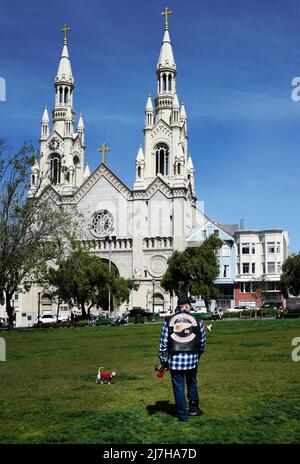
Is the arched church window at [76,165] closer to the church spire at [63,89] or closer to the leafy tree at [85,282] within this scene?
the church spire at [63,89]

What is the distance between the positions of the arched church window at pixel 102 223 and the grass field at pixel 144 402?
241ft

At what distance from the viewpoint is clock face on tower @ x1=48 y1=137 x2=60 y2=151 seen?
97.0 meters

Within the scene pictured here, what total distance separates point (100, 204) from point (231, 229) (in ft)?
72.4

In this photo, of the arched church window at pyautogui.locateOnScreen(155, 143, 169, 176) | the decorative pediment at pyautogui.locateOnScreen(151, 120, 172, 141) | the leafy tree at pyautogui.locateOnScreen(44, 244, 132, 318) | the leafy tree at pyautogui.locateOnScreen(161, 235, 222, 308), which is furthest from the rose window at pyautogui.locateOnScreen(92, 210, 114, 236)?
the leafy tree at pyautogui.locateOnScreen(161, 235, 222, 308)

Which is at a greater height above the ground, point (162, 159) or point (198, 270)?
point (162, 159)

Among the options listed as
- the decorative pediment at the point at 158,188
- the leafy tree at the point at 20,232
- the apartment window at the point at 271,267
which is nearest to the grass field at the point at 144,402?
the leafy tree at the point at 20,232

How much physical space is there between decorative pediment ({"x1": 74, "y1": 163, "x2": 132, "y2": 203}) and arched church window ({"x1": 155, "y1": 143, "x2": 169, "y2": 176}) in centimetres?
679

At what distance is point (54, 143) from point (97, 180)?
10.4 metres

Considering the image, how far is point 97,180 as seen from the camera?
95.1 metres

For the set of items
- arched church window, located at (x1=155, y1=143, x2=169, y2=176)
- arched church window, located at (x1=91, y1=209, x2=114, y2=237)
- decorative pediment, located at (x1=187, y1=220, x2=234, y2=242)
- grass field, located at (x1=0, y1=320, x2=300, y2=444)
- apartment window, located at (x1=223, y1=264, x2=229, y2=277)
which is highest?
arched church window, located at (x1=155, y1=143, x2=169, y2=176)

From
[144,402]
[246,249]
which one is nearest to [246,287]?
[246,249]

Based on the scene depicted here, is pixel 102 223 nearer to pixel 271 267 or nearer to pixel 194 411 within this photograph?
pixel 271 267

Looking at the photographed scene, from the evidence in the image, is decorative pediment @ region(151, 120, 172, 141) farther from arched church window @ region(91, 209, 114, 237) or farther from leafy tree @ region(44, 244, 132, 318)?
leafy tree @ region(44, 244, 132, 318)

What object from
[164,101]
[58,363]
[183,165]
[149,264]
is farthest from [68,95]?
[58,363]
